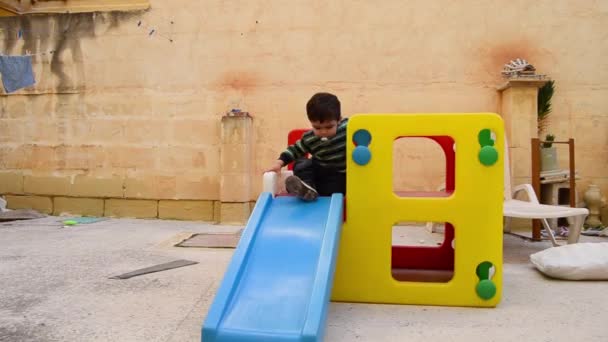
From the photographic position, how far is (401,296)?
2527 mm

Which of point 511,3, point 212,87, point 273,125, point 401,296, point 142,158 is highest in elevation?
point 511,3

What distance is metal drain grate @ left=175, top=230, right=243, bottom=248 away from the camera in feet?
13.6

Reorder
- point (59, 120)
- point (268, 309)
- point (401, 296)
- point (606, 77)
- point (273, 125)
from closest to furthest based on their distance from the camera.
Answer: point (268, 309)
point (401, 296)
point (606, 77)
point (273, 125)
point (59, 120)

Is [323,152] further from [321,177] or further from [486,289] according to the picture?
[486,289]

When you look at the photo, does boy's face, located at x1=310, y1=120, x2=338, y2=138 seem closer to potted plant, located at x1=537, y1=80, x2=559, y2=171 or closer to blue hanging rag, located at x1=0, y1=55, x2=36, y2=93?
potted plant, located at x1=537, y1=80, x2=559, y2=171

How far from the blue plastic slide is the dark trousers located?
0.23 meters

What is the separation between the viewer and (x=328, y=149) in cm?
276

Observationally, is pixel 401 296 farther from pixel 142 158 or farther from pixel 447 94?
pixel 142 158

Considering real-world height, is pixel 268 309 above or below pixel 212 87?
below

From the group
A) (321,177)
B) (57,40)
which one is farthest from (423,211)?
(57,40)

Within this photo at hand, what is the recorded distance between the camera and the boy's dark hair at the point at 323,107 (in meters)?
2.61

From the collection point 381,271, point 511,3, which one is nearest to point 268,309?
point 381,271

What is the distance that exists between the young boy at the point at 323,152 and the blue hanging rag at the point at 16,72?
4.86m

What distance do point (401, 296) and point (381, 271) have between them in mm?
164
